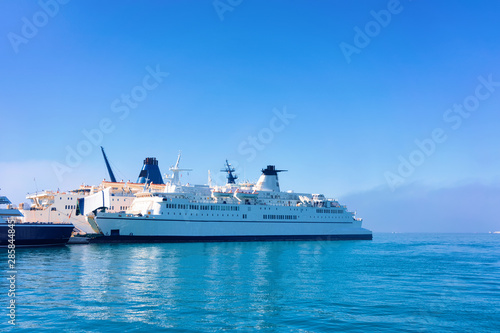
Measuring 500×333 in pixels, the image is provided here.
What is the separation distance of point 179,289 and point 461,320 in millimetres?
11227

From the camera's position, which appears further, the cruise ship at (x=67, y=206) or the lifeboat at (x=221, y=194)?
the lifeboat at (x=221, y=194)

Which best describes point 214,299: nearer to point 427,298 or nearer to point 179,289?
point 179,289

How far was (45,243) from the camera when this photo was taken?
36.9m

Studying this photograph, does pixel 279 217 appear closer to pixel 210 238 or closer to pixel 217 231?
pixel 217 231

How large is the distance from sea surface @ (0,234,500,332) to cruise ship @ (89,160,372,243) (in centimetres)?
1805

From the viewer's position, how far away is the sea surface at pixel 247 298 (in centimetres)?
1252

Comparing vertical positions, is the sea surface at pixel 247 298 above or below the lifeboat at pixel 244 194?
below

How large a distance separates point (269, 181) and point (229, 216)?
10150mm

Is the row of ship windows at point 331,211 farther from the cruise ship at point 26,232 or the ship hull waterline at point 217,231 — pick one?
the cruise ship at point 26,232

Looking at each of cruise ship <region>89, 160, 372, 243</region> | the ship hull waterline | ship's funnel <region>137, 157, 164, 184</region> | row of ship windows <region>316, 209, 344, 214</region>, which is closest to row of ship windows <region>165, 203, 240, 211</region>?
cruise ship <region>89, 160, 372, 243</region>

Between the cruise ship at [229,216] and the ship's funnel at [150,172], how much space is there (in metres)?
10.8

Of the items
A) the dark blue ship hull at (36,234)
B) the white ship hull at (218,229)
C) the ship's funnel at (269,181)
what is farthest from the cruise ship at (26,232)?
the ship's funnel at (269,181)

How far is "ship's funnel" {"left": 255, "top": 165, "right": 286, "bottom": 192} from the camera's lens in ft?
191

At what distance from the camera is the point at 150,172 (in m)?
63.8
